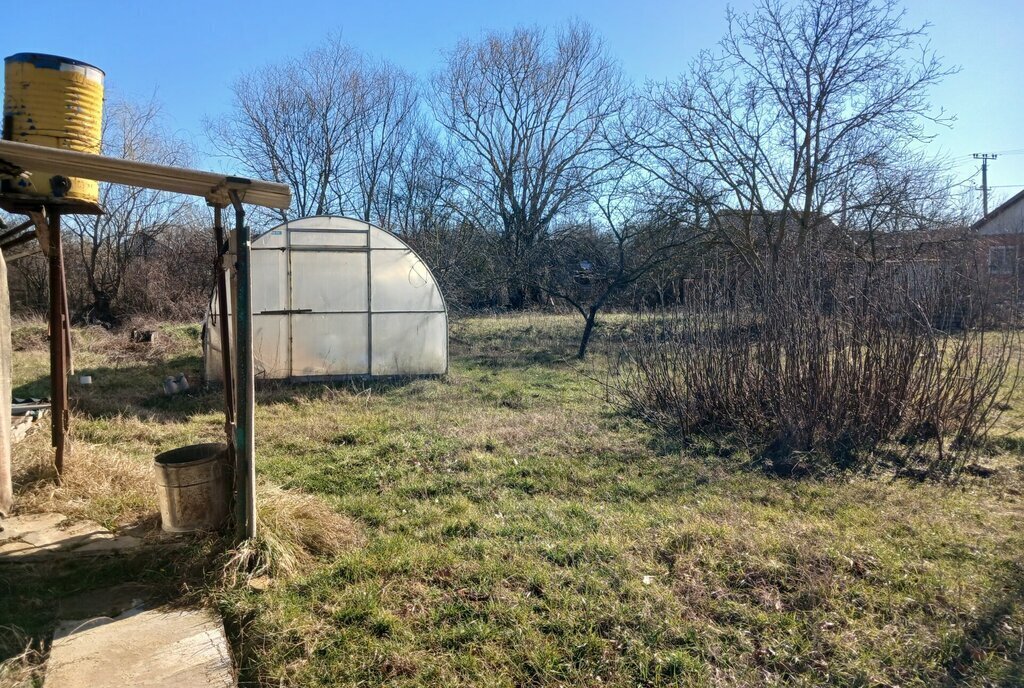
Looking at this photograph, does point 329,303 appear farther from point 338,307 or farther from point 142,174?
point 142,174

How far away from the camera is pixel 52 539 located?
4031 millimetres

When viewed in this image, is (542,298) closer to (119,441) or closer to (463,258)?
(463,258)

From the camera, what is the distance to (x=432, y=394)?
32.5ft

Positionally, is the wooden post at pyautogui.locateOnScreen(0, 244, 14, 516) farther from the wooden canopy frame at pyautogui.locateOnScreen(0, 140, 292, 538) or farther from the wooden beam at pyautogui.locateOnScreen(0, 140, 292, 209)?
the wooden beam at pyautogui.locateOnScreen(0, 140, 292, 209)

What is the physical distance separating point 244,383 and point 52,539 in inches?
64.1

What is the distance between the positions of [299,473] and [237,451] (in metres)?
2.13

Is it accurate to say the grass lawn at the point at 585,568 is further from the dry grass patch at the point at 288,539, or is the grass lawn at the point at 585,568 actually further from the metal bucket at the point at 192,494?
the metal bucket at the point at 192,494

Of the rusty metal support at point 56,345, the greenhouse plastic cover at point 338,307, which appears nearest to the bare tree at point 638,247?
the greenhouse plastic cover at point 338,307

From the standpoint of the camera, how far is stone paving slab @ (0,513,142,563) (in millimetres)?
3863

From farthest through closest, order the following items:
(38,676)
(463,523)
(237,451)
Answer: (463,523)
(237,451)
(38,676)

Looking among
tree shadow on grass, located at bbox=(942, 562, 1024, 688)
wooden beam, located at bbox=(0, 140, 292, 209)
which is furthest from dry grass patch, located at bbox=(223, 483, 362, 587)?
tree shadow on grass, located at bbox=(942, 562, 1024, 688)

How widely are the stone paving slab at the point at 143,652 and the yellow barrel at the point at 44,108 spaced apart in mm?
3040

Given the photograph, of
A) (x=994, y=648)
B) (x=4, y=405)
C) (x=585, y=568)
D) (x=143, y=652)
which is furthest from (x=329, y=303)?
(x=994, y=648)

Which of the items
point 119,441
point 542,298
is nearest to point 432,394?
point 119,441
